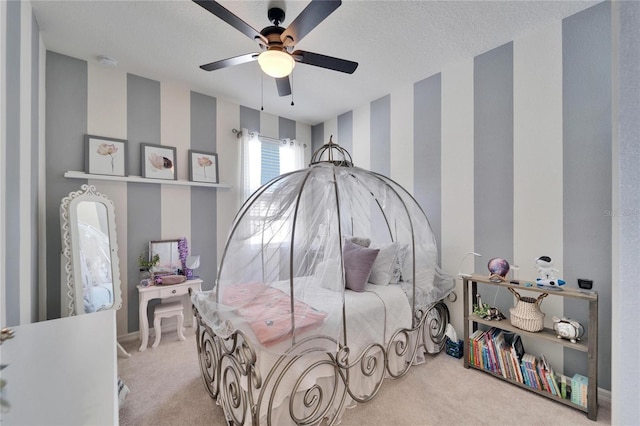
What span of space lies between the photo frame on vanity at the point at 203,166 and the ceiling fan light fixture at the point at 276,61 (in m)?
1.95

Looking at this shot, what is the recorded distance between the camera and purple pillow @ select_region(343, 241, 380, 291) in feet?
7.30

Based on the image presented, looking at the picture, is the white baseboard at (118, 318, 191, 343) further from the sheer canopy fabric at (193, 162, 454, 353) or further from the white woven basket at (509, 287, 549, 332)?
the white woven basket at (509, 287, 549, 332)

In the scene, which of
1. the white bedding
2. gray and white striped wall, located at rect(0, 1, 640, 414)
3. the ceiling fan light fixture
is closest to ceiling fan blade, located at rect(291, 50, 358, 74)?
the ceiling fan light fixture

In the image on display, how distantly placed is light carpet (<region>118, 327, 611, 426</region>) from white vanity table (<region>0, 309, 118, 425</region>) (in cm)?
102

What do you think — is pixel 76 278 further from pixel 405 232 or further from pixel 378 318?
pixel 405 232

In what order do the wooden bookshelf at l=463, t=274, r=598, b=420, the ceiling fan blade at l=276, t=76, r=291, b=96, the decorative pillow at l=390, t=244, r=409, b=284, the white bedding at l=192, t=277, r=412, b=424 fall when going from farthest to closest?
the decorative pillow at l=390, t=244, r=409, b=284
the ceiling fan blade at l=276, t=76, r=291, b=96
the wooden bookshelf at l=463, t=274, r=598, b=420
the white bedding at l=192, t=277, r=412, b=424

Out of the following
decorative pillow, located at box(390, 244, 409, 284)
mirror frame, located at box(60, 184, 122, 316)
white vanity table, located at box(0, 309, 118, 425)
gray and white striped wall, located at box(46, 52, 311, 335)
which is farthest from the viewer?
gray and white striped wall, located at box(46, 52, 311, 335)

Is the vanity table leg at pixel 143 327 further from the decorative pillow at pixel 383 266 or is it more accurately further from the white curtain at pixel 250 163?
the decorative pillow at pixel 383 266

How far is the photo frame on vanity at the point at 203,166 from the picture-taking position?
11.0 feet

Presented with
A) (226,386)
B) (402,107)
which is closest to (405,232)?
(402,107)

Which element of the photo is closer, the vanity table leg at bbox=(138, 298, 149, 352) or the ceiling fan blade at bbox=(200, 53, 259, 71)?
the ceiling fan blade at bbox=(200, 53, 259, 71)

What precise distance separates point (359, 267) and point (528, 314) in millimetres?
1349

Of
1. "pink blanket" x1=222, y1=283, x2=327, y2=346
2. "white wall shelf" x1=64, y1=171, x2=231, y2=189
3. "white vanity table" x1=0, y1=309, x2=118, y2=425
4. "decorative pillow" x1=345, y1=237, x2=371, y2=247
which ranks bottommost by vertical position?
"pink blanket" x1=222, y1=283, x2=327, y2=346

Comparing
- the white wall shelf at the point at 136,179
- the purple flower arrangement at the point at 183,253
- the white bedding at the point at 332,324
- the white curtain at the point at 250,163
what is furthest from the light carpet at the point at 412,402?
the white curtain at the point at 250,163
